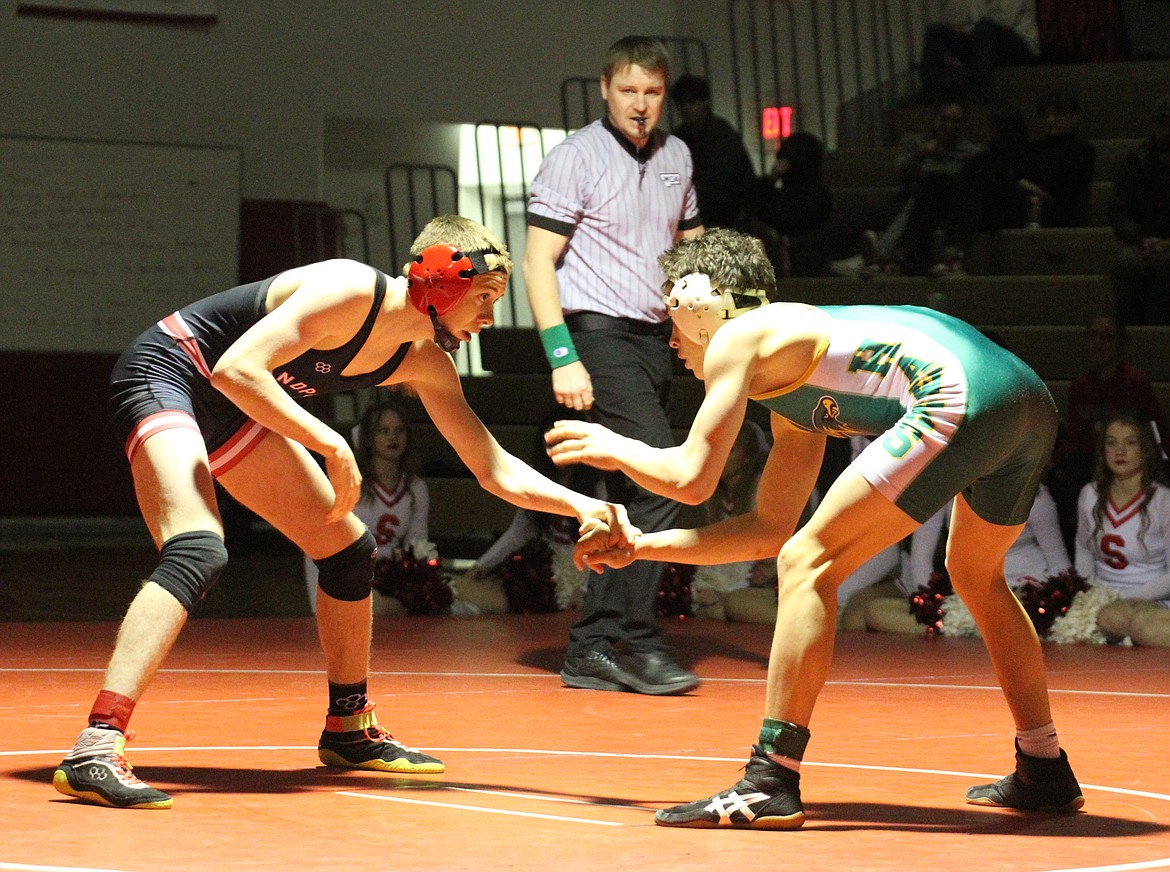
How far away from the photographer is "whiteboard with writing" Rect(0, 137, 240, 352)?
12.4 m

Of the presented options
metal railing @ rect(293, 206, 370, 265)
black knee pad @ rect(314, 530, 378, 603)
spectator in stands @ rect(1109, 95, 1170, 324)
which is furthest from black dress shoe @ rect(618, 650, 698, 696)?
metal railing @ rect(293, 206, 370, 265)

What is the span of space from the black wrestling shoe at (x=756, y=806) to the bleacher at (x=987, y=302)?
5910 millimetres

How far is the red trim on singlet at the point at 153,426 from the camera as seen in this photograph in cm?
416

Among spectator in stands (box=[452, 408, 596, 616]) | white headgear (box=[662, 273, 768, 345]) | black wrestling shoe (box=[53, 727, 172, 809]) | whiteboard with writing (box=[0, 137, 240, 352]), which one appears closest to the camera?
black wrestling shoe (box=[53, 727, 172, 809])

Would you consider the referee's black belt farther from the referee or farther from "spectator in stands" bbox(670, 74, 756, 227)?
"spectator in stands" bbox(670, 74, 756, 227)

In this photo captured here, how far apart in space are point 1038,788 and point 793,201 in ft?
24.1

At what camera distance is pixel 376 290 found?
4.23 m

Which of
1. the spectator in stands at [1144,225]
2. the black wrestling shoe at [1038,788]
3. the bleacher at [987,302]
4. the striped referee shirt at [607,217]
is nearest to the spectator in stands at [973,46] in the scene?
the bleacher at [987,302]

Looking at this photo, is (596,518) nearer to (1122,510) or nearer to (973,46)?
(1122,510)

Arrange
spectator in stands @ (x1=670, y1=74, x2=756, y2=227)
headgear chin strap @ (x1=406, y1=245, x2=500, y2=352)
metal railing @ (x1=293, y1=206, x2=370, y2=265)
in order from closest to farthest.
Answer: headgear chin strap @ (x1=406, y1=245, x2=500, y2=352) → spectator in stands @ (x1=670, y1=74, x2=756, y2=227) → metal railing @ (x1=293, y1=206, x2=370, y2=265)

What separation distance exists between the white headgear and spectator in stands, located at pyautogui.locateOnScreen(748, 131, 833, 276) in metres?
6.96

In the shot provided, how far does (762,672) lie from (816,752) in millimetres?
1739

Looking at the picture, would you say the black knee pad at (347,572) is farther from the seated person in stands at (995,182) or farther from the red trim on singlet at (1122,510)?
the seated person in stands at (995,182)

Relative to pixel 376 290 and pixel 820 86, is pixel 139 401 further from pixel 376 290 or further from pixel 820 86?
pixel 820 86
